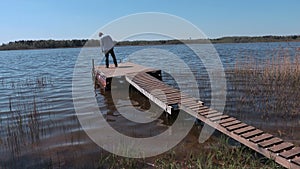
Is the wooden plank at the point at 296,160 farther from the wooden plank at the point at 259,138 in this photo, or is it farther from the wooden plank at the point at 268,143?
the wooden plank at the point at 259,138

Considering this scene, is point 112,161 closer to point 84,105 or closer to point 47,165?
point 47,165

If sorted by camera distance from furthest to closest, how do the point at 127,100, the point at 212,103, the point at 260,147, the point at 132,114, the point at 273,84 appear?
1. the point at 273,84
2. the point at 127,100
3. the point at 212,103
4. the point at 132,114
5. the point at 260,147

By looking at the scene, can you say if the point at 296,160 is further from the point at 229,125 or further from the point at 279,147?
the point at 229,125

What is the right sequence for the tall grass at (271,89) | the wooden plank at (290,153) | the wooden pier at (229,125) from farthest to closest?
the tall grass at (271,89) → the wooden pier at (229,125) → the wooden plank at (290,153)

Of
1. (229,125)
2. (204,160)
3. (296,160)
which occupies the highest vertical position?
(229,125)

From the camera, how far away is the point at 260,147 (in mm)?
4902

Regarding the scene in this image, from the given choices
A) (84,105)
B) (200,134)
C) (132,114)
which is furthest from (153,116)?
(84,105)

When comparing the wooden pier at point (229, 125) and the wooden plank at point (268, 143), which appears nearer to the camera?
the wooden pier at point (229, 125)

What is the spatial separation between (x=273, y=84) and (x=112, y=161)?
9.39 metres

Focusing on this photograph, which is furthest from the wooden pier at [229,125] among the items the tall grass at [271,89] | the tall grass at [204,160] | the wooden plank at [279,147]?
the tall grass at [271,89]

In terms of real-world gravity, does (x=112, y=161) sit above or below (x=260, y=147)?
below

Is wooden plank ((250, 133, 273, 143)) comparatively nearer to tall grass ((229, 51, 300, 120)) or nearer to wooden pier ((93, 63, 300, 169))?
wooden pier ((93, 63, 300, 169))

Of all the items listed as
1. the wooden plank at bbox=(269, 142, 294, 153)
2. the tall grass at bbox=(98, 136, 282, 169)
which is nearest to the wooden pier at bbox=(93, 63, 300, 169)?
the wooden plank at bbox=(269, 142, 294, 153)

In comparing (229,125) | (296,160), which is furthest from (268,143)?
(229,125)
